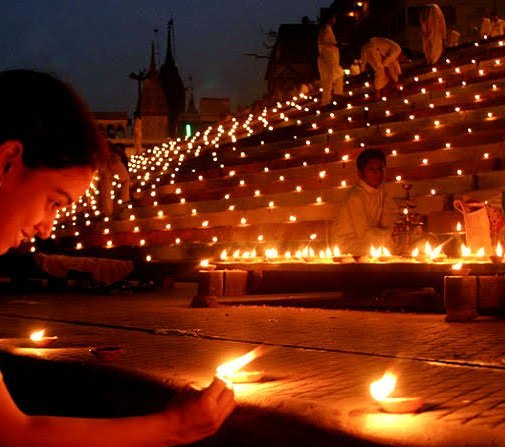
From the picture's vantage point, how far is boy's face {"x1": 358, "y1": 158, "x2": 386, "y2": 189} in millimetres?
9430

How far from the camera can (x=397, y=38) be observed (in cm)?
4512

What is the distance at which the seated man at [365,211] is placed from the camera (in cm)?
927

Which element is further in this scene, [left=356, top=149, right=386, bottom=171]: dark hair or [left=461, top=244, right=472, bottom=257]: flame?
[left=356, top=149, right=386, bottom=171]: dark hair

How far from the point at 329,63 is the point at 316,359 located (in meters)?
16.1

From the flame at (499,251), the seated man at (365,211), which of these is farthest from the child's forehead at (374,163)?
the flame at (499,251)

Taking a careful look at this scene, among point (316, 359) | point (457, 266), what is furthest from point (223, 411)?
point (457, 266)

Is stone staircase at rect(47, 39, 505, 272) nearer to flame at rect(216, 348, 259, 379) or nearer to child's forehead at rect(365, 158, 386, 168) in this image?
child's forehead at rect(365, 158, 386, 168)

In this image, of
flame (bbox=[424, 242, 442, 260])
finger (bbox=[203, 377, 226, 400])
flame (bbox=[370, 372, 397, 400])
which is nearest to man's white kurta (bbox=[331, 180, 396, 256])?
flame (bbox=[424, 242, 442, 260])

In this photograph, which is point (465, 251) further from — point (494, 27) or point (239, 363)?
point (494, 27)

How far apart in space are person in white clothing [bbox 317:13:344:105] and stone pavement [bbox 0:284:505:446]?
12342 mm

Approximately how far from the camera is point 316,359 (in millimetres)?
4676

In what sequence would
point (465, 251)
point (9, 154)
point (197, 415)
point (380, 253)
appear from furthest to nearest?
point (380, 253) → point (465, 251) → point (197, 415) → point (9, 154)

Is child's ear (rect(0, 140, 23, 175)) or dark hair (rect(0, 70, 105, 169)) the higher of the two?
dark hair (rect(0, 70, 105, 169))

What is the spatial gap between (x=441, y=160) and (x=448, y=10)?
106ft
